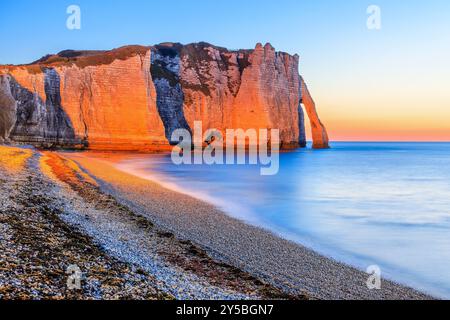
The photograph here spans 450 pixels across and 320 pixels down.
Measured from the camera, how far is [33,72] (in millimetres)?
45594

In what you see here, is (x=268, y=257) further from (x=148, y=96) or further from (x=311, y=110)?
(x=311, y=110)

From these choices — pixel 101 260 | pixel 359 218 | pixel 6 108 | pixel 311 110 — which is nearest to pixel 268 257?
pixel 101 260

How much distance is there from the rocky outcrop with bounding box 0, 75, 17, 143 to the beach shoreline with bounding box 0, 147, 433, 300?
33.5 meters

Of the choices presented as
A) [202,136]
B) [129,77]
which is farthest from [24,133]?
[202,136]

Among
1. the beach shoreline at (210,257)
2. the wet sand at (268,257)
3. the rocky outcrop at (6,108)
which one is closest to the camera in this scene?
the beach shoreline at (210,257)

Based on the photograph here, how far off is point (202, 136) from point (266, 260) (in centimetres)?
5612

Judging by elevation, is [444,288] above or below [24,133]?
below

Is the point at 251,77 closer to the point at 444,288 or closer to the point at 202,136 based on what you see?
the point at 202,136

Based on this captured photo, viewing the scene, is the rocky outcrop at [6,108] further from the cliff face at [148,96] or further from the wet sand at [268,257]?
the wet sand at [268,257]

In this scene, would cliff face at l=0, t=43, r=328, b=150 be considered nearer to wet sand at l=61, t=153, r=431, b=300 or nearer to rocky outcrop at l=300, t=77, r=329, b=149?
rocky outcrop at l=300, t=77, r=329, b=149

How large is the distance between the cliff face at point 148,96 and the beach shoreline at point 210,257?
36.1 m

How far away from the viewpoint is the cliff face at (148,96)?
44.9 meters

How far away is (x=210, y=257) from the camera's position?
7270 millimetres

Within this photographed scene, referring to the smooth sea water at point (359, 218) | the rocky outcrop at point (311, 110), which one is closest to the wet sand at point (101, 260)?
the smooth sea water at point (359, 218)
